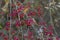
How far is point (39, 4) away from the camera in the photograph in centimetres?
285

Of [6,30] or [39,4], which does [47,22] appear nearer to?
[39,4]

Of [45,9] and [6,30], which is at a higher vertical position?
[45,9]

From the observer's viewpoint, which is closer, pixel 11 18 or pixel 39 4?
pixel 11 18

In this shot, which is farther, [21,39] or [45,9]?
[45,9]

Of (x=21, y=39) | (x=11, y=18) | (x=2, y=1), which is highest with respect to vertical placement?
(x=2, y=1)

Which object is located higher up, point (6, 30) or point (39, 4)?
point (39, 4)

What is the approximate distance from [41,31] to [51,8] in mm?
327

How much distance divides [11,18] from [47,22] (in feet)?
1.57

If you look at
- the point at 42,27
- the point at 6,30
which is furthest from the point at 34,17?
the point at 6,30

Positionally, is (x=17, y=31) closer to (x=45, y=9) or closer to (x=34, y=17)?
(x=34, y=17)

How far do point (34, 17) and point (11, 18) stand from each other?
27 cm

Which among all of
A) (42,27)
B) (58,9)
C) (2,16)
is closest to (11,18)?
(2,16)

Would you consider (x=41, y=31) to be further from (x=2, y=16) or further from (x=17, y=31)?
(x=2, y=16)

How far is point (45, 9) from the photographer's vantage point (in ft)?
9.40
